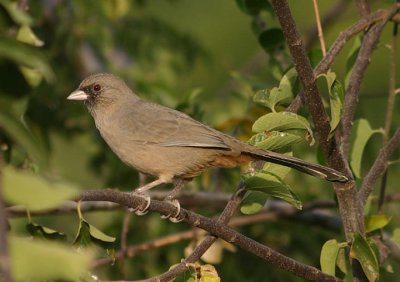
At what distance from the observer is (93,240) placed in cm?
311

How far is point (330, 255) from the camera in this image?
338 centimetres

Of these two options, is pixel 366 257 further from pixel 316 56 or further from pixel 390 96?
pixel 316 56

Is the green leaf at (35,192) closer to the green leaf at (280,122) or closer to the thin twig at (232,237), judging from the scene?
the thin twig at (232,237)

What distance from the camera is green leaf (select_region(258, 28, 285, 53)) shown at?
409 cm

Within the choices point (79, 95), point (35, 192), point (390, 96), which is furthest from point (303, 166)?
point (35, 192)

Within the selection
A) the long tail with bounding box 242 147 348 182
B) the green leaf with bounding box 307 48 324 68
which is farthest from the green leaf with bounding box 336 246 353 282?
the green leaf with bounding box 307 48 324 68

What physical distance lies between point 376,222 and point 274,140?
33.1 inches

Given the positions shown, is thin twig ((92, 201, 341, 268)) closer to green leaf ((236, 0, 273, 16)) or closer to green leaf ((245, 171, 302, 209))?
green leaf ((236, 0, 273, 16))

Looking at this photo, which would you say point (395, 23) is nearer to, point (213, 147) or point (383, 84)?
point (213, 147)

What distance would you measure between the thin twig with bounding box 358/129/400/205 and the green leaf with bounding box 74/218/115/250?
49.1 inches

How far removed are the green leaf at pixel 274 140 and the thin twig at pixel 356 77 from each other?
39 cm

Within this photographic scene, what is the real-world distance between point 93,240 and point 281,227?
9.02ft

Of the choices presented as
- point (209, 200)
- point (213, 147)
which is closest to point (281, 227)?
point (209, 200)

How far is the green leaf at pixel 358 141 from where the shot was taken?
3.85 m
